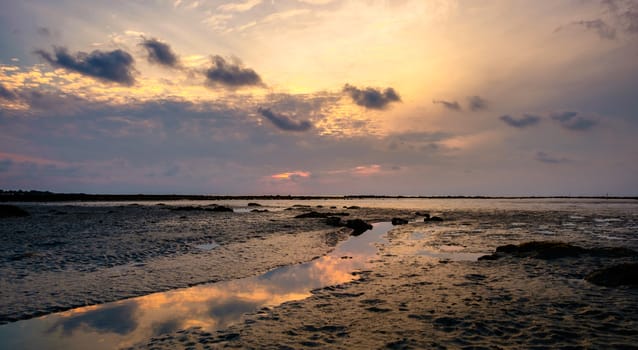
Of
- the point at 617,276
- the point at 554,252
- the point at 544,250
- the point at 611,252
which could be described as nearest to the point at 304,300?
the point at 617,276

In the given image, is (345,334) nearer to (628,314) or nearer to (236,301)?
(236,301)

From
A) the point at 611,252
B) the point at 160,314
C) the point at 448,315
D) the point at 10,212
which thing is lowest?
the point at 160,314

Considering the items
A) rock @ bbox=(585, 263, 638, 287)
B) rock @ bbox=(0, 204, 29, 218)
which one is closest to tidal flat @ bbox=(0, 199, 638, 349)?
rock @ bbox=(585, 263, 638, 287)

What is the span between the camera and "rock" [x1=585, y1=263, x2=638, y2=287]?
1174cm

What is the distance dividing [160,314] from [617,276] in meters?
14.0

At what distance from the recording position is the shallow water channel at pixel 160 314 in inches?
313

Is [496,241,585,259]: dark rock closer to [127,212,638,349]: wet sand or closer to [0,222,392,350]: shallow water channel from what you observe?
[127,212,638,349]: wet sand

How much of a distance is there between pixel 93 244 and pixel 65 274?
838cm

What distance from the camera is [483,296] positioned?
10.9m

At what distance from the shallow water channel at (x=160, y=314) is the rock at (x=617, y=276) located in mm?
8138

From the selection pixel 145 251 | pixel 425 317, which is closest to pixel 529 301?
pixel 425 317

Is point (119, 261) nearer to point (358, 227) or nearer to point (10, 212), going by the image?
point (358, 227)

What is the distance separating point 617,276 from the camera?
1199 centimetres

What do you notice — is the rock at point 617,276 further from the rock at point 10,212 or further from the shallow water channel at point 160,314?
the rock at point 10,212
